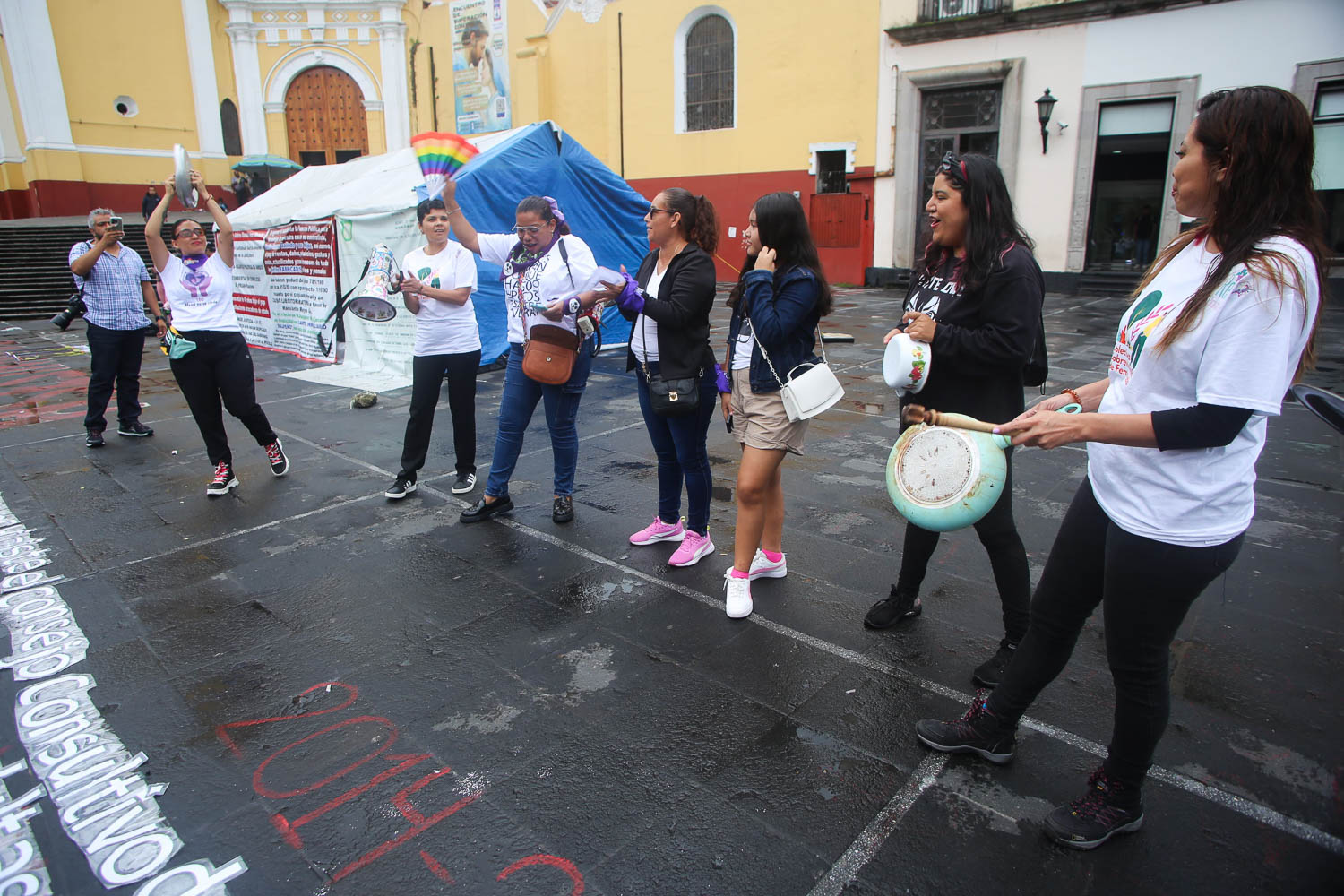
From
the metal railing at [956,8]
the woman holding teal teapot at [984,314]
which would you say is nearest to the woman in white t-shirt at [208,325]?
the woman holding teal teapot at [984,314]

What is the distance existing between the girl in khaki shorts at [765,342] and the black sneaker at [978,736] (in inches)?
41.9

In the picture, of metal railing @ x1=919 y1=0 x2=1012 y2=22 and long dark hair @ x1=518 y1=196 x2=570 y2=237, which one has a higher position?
metal railing @ x1=919 y1=0 x2=1012 y2=22

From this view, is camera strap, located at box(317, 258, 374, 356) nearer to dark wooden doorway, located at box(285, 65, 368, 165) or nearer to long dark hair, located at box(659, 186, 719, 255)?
long dark hair, located at box(659, 186, 719, 255)

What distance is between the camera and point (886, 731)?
2715 millimetres

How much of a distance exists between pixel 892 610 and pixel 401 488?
3187 mm

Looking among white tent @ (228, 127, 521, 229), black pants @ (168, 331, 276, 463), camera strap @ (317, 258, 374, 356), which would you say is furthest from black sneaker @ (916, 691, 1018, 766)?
camera strap @ (317, 258, 374, 356)

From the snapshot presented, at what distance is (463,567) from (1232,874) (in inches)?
129

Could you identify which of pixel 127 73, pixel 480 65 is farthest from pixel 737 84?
pixel 127 73

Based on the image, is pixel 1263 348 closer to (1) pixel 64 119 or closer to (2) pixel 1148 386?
(2) pixel 1148 386

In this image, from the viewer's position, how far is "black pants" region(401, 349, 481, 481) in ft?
16.3

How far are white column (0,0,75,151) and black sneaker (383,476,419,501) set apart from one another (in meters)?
27.0

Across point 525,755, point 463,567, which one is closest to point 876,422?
point 463,567

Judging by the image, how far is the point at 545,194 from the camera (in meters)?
9.98

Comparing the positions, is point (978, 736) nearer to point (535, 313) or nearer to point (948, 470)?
point (948, 470)
